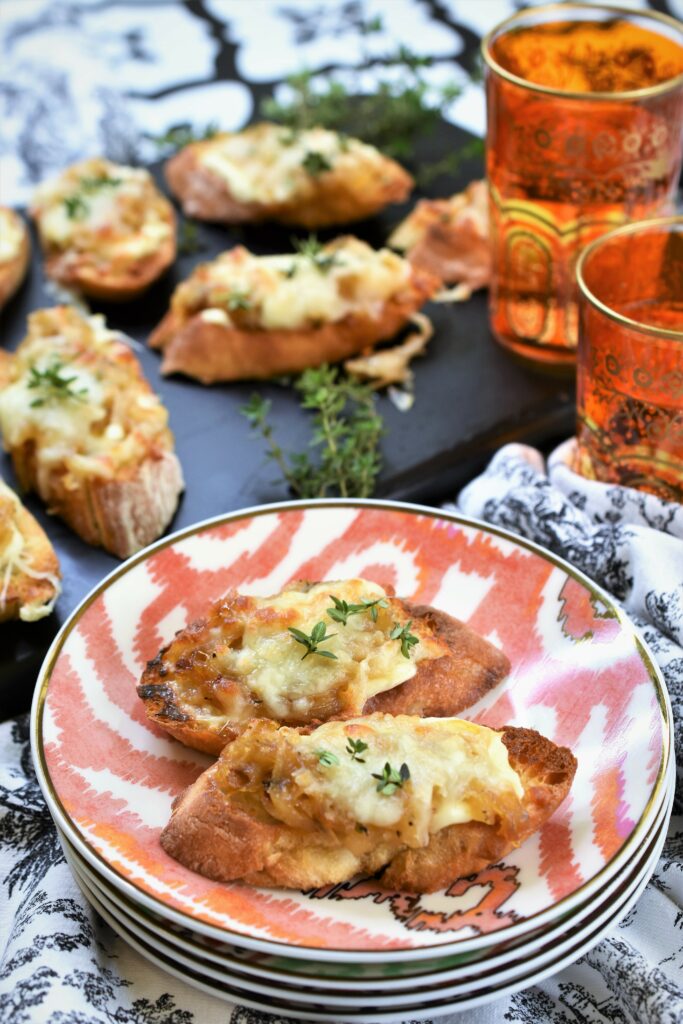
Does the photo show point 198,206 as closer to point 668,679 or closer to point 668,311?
point 668,311

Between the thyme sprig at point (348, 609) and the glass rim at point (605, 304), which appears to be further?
the glass rim at point (605, 304)

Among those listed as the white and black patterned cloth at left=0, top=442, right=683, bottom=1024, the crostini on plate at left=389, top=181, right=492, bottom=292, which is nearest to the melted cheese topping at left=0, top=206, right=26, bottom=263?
the crostini on plate at left=389, top=181, right=492, bottom=292

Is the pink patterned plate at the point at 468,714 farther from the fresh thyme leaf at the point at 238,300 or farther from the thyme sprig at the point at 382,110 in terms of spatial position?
the thyme sprig at the point at 382,110

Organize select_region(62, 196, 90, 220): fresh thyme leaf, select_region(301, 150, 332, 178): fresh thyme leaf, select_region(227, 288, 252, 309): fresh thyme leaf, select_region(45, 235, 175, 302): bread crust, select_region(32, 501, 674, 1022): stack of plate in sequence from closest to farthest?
select_region(32, 501, 674, 1022): stack of plate → select_region(227, 288, 252, 309): fresh thyme leaf → select_region(45, 235, 175, 302): bread crust → select_region(62, 196, 90, 220): fresh thyme leaf → select_region(301, 150, 332, 178): fresh thyme leaf

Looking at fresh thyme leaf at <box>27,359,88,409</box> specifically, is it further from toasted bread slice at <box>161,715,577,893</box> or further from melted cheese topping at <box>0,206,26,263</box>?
toasted bread slice at <box>161,715,577,893</box>

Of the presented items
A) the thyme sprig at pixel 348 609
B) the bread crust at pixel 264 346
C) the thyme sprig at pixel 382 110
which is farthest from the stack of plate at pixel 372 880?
the thyme sprig at pixel 382 110

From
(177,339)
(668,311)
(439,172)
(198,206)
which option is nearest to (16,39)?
(198,206)
